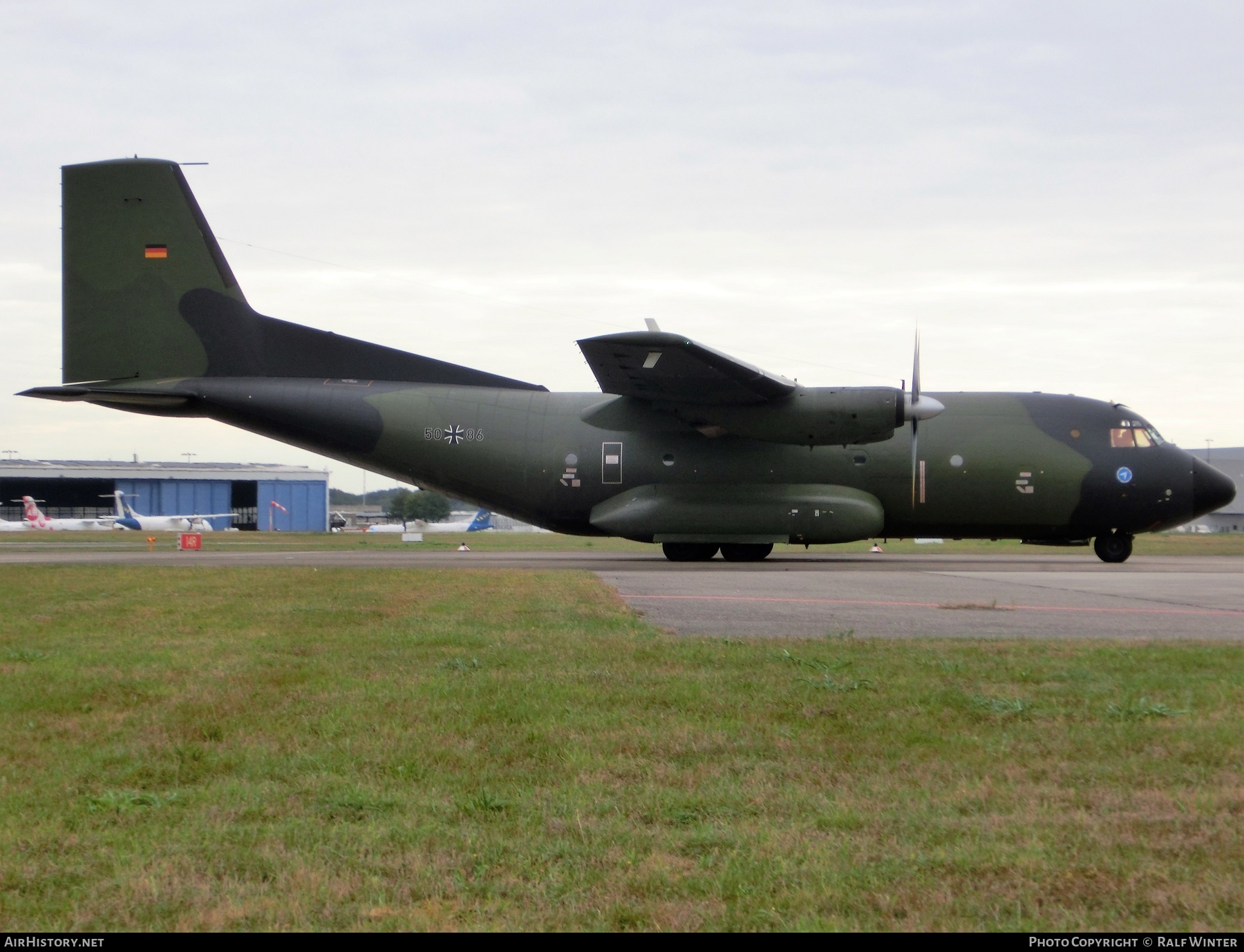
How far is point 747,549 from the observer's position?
83.6 ft

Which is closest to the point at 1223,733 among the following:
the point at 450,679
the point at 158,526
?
the point at 450,679

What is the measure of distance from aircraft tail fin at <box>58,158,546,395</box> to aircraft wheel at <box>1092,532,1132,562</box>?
18769mm

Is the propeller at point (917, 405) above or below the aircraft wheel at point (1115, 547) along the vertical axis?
above

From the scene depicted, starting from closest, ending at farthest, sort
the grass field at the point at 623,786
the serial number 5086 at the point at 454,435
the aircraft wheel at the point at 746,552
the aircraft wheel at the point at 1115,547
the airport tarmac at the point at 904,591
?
1. the grass field at the point at 623,786
2. the airport tarmac at the point at 904,591
3. the serial number 5086 at the point at 454,435
4. the aircraft wheel at the point at 1115,547
5. the aircraft wheel at the point at 746,552

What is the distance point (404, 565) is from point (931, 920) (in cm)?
2075

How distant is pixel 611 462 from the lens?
24250mm

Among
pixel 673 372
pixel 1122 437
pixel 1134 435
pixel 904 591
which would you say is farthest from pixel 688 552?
pixel 1134 435

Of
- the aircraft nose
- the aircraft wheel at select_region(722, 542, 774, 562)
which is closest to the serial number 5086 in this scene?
the aircraft wheel at select_region(722, 542, 774, 562)

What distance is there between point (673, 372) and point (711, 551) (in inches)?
215

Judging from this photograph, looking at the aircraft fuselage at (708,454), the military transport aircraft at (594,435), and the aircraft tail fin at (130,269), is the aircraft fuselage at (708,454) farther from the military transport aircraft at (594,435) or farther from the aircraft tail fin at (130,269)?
the aircraft tail fin at (130,269)

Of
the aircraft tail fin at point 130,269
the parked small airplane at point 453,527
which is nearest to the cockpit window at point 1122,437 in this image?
the aircraft tail fin at point 130,269

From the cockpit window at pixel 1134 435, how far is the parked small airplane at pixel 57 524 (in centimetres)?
6943

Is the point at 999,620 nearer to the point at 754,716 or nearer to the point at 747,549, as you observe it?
the point at 754,716

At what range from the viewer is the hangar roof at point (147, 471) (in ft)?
287
